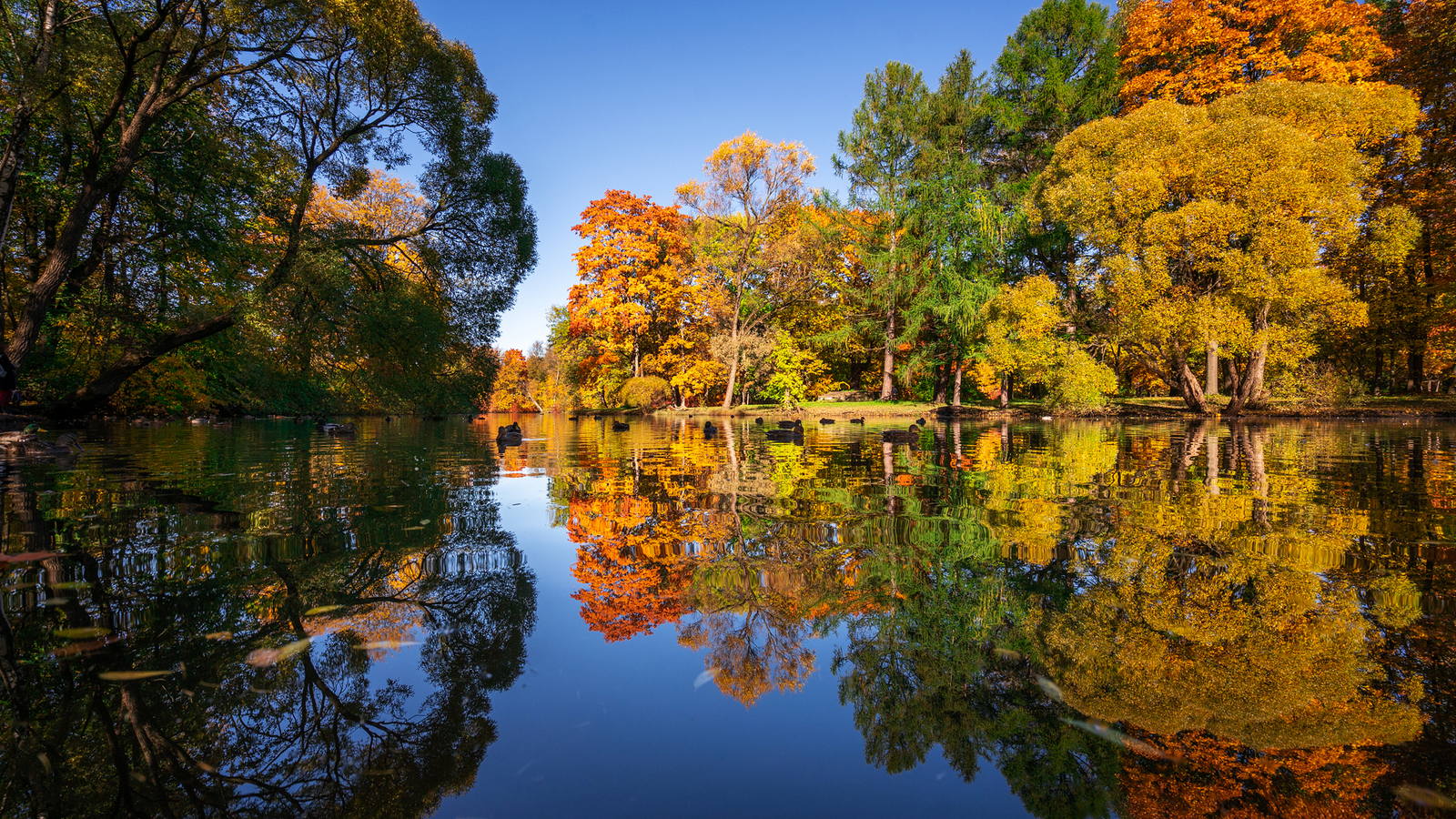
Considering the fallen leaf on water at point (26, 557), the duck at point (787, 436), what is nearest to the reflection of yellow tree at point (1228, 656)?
the fallen leaf on water at point (26, 557)

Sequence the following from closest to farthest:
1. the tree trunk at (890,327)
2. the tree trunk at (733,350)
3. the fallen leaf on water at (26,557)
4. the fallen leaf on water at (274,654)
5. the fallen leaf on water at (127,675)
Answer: the fallen leaf on water at (127,675) → the fallen leaf on water at (274,654) → the fallen leaf on water at (26,557) → the tree trunk at (890,327) → the tree trunk at (733,350)

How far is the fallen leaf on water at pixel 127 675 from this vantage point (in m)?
1.93

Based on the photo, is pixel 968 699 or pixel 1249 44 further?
pixel 1249 44

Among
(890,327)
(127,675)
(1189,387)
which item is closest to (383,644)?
(127,675)

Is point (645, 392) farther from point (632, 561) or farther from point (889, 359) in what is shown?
point (632, 561)

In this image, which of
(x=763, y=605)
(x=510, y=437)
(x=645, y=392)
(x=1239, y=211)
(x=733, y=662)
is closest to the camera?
(x=733, y=662)

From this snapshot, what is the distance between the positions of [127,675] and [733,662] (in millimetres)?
2149

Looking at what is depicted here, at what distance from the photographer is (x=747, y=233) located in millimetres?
31484

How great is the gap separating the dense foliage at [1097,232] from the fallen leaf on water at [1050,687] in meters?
21.9

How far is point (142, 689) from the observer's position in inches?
73.0

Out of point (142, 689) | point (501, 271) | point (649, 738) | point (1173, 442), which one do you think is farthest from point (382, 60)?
point (1173, 442)

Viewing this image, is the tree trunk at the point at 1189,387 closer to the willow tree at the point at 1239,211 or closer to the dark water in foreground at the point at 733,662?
the willow tree at the point at 1239,211

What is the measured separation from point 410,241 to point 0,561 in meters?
12.4

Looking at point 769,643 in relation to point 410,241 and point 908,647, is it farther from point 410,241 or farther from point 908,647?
point 410,241
